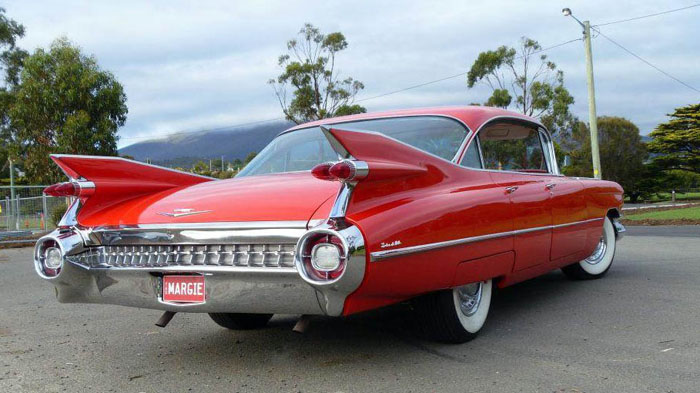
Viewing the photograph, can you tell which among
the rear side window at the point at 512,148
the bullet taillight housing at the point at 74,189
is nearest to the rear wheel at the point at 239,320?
the bullet taillight housing at the point at 74,189

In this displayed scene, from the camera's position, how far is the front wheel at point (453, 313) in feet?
11.8

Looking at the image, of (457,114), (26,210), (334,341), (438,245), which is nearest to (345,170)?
(438,245)

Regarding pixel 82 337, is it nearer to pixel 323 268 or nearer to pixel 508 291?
pixel 323 268

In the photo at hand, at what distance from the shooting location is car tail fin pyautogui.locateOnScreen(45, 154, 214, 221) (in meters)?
3.76

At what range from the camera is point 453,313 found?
12.0 feet

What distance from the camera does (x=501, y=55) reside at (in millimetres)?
29562

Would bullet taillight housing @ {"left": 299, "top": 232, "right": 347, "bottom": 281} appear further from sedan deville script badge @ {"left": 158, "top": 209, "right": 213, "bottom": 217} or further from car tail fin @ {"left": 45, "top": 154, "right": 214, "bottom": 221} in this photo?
car tail fin @ {"left": 45, "top": 154, "right": 214, "bottom": 221}

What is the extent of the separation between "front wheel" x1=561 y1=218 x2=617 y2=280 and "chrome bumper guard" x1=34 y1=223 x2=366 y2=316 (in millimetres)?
3690

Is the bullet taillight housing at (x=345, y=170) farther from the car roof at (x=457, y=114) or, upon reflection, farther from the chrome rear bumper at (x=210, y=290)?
the car roof at (x=457, y=114)

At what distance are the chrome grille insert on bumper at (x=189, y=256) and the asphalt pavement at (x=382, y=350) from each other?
0.63 meters

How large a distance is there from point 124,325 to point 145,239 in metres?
1.82

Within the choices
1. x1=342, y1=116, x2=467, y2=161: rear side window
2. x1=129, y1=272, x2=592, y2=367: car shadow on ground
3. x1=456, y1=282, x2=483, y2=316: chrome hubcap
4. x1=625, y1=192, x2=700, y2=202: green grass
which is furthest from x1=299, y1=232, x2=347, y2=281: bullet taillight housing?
x1=625, y1=192, x2=700, y2=202: green grass

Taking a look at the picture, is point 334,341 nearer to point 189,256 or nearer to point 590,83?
point 189,256

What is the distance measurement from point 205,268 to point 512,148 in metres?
2.99
